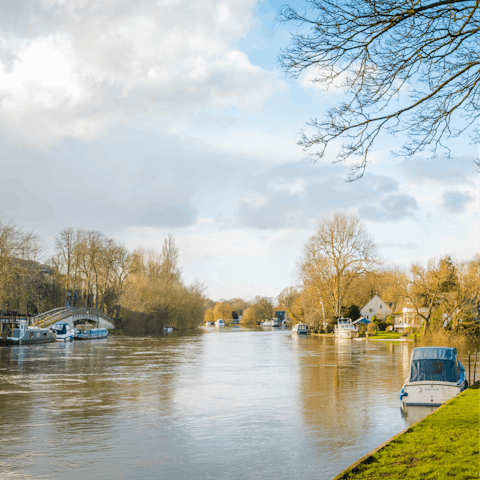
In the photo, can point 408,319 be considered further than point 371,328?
Yes

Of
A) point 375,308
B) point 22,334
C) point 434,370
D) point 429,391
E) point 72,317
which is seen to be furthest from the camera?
point 375,308

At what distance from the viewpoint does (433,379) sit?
18828 mm

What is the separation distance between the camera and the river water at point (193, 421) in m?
11.8

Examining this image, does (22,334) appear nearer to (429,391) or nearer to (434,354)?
(434,354)

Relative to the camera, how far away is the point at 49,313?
71.8 meters

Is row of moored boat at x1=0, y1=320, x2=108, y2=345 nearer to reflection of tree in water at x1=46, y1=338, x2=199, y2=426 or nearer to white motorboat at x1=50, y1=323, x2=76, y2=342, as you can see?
white motorboat at x1=50, y1=323, x2=76, y2=342

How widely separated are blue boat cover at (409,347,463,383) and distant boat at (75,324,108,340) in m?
57.9

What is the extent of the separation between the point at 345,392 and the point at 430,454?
1323cm

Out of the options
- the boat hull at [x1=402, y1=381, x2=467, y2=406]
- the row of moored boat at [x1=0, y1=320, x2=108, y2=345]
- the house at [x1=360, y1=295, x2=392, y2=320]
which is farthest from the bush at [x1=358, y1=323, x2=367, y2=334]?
the boat hull at [x1=402, y1=381, x2=467, y2=406]

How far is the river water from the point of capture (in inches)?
466

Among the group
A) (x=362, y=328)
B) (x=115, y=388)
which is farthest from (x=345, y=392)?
(x=362, y=328)

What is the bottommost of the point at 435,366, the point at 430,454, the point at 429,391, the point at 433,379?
the point at 429,391

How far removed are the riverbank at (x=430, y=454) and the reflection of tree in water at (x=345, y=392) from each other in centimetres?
265

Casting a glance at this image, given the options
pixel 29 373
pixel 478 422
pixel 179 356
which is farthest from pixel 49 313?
pixel 478 422
